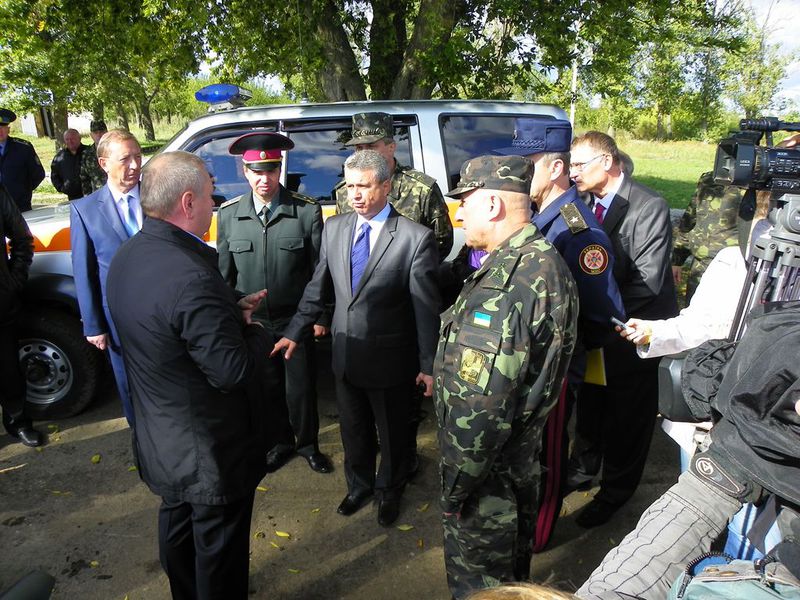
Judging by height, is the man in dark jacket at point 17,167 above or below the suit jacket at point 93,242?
above

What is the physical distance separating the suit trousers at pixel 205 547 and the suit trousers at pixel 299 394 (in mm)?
1204

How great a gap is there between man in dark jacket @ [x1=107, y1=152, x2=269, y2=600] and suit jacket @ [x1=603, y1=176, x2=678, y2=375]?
1.81m

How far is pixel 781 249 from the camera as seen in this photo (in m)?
1.47

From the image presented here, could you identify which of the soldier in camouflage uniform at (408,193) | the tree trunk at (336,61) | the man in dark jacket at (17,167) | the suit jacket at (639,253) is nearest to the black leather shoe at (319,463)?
the soldier in camouflage uniform at (408,193)

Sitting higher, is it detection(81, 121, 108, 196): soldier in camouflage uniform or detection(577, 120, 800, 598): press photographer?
detection(81, 121, 108, 196): soldier in camouflage uniform

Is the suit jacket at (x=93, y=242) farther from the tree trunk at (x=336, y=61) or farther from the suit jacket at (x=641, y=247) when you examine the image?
the tree trunk at (x=336, y=61)

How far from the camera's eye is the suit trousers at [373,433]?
2980mm

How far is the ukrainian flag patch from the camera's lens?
5.99ft

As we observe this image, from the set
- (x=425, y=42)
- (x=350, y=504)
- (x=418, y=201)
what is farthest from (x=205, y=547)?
(x=425, y=42)

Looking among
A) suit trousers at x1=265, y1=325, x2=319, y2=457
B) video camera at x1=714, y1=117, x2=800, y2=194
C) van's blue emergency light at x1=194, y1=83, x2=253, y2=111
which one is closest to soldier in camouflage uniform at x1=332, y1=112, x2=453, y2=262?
suit trousers at x1=265, y1=325, x2=319, y2=457

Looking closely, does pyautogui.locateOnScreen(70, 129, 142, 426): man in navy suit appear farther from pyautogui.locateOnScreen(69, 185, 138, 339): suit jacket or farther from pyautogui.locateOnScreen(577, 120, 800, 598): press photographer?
pyautogui.locateOnScreen(577, 120, 800, 598): press photographer

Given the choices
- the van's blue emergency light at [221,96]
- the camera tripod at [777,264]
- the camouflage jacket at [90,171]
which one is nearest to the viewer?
the camera tripod at [777,264]

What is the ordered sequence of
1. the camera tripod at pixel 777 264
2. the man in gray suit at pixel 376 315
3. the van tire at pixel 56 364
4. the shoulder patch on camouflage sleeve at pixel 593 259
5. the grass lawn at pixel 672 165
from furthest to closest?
1. the grass lawn at pixel 672 165
2. the van tire at pixel 56 364
3. the man in gray suit at pixel 376 315
4. the shoulder patch on camouflage sleeve at pixel 593 259
5. the camera tripod at pixel 777 264

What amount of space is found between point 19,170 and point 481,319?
22.7 feet
